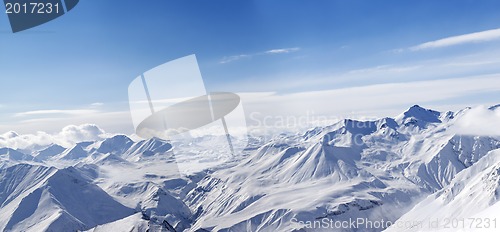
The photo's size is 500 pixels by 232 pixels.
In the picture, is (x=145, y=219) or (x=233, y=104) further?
(x=145, y=219)

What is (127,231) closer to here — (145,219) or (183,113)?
(145,219)

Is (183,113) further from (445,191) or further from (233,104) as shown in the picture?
(445,191)

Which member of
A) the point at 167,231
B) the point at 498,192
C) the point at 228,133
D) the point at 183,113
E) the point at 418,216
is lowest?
the point at 418,216

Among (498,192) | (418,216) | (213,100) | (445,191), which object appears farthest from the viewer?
(445,191)

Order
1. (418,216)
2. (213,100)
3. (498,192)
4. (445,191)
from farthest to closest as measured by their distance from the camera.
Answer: (445,191) → (418,216) → (498,192) → (213,100)

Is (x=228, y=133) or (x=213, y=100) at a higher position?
(x=213, y=100)

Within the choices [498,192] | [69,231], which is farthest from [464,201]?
[69,231]

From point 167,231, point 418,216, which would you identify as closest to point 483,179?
point 418,216

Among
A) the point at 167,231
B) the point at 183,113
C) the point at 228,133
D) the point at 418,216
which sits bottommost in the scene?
the point at 418,216

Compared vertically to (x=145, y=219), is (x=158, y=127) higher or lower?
higher
